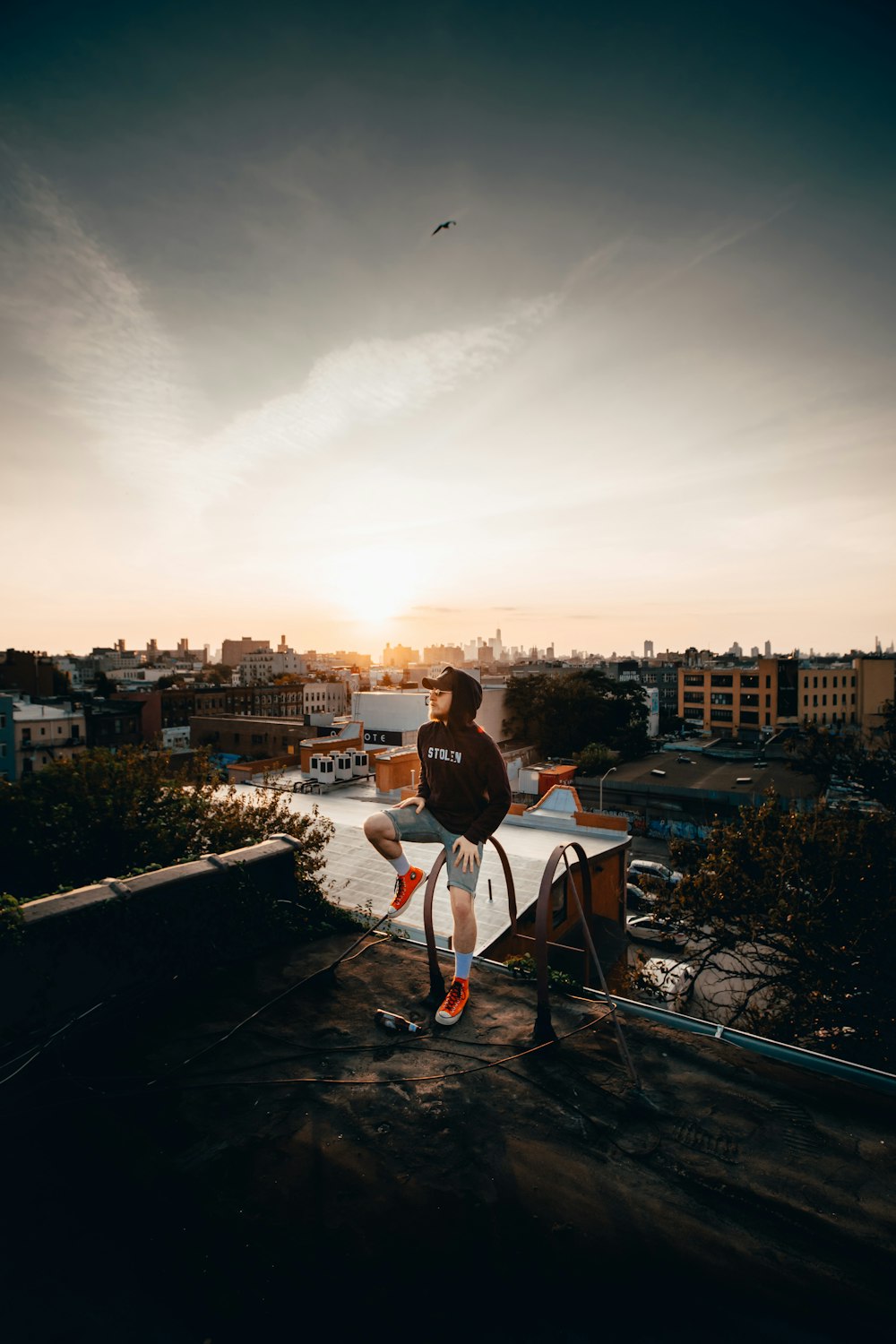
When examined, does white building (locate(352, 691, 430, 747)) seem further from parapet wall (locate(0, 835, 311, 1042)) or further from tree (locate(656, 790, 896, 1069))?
parapet wall (locate(0, 835, 311, 1042))

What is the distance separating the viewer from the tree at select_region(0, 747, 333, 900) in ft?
33.7

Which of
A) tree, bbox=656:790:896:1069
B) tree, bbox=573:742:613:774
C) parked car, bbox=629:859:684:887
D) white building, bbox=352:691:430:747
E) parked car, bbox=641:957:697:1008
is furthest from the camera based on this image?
tree, bbox=573:742:613:774

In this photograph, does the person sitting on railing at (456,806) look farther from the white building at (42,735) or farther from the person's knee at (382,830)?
the white building at (42,735)

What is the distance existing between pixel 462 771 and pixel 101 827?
869 centimetres

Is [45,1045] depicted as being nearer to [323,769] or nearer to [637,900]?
[323,769]

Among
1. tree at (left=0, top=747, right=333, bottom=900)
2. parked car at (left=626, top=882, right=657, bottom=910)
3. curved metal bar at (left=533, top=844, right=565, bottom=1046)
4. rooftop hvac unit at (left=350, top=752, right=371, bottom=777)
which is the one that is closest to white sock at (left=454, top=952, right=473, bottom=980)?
Result: curved metal bar at (left=533, top=844, right=565, bottom=1046)

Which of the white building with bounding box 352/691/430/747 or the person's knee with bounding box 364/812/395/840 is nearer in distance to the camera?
the person's knee with bounding box 364/812/395/840

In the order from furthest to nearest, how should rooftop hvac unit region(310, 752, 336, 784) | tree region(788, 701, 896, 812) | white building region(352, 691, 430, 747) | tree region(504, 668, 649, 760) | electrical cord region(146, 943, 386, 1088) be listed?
tree region(504, 668, 649, 760) → white building region(352, 691, 430, 747) → rooftop hvac unit region(310, 752, 336, 784) → tree region(788, 701, 896, 812) → electrical cord region(146, 943, 386, 1088)

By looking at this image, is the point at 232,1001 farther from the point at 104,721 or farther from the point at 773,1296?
the point at 104,721

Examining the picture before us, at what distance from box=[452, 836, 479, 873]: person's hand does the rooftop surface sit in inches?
45.4

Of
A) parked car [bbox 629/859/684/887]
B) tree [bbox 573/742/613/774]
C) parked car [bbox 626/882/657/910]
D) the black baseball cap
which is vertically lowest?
parked car [bbox 626/882/657/910]

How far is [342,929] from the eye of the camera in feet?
20.8

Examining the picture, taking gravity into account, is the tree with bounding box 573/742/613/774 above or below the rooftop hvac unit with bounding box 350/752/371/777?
below

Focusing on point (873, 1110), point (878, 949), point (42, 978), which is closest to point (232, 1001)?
point (42, 978)
